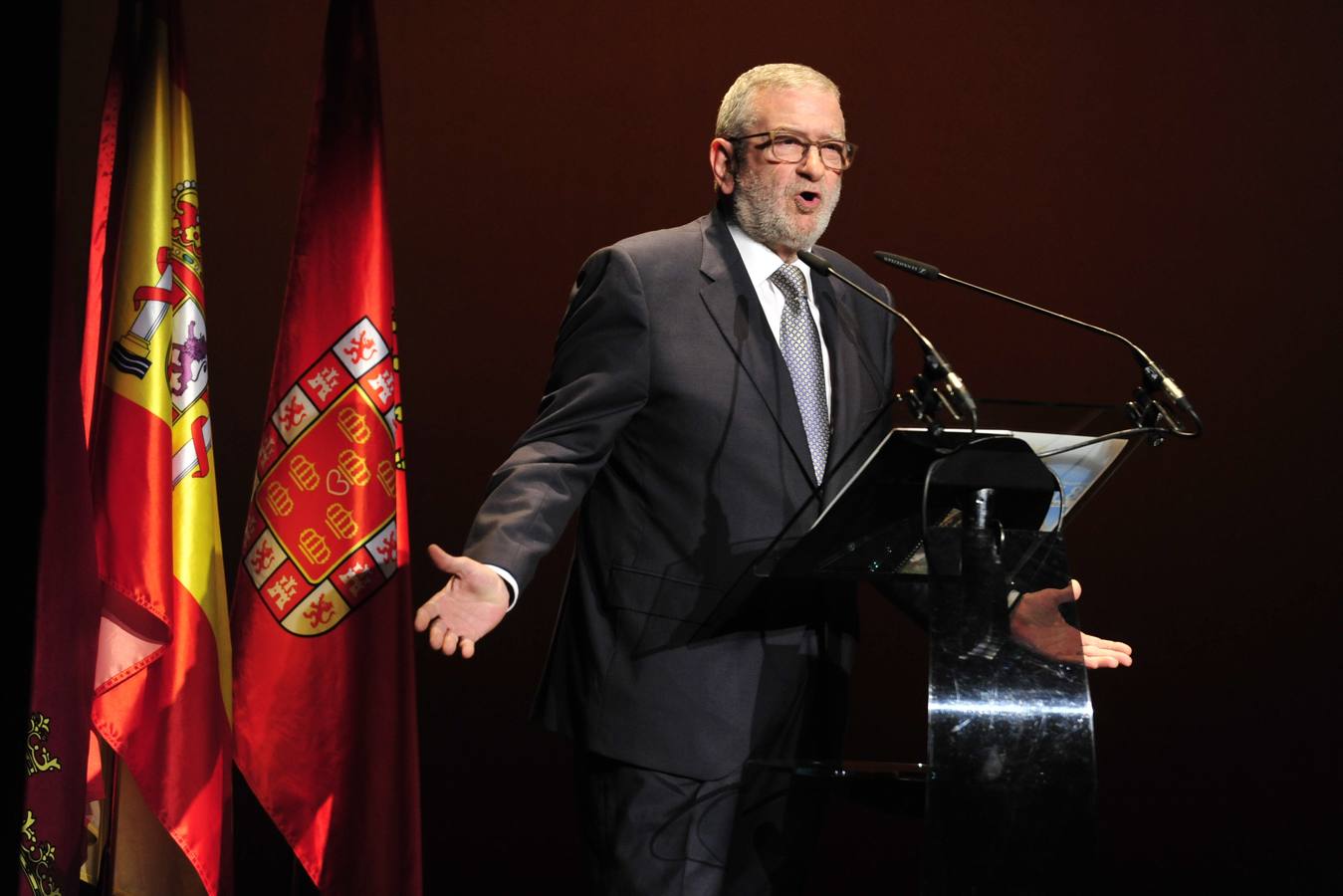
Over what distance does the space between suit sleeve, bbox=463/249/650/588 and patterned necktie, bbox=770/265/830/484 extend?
0.23 meters

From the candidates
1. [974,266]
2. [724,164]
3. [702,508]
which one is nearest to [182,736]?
[702,508]

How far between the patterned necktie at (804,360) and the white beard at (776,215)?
0.05 meters

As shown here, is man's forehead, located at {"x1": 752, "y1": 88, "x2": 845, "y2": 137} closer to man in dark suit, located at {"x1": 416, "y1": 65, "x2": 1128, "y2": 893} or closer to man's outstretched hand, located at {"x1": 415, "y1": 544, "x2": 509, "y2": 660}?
man in dark suit, located at {"x1": 416, "y1": 65, "x2": 1128, "y2": 893}

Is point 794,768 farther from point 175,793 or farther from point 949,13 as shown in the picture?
point 949,13

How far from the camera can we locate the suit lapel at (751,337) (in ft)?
6.88

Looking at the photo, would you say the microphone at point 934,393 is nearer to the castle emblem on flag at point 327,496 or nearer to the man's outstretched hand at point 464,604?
the man's outstretched hand at point 464,604

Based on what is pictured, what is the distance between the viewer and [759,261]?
2227mm

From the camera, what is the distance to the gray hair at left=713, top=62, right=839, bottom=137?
222 cm

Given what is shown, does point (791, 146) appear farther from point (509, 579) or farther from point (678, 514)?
point (509, 579)

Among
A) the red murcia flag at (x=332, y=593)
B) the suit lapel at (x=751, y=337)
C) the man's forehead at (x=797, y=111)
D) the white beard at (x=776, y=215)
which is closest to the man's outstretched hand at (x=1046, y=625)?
the suit lapel at (x=751, y=337)

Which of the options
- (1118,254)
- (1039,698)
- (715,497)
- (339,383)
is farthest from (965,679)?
A: (1118,254)

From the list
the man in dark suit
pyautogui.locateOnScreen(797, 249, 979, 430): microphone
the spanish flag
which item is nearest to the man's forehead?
the man in dark suit

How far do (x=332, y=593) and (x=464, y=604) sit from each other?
3.33 ft

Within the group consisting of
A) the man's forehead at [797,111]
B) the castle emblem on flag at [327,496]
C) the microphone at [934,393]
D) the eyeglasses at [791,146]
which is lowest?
the castle emblem on flag at [327,496]
